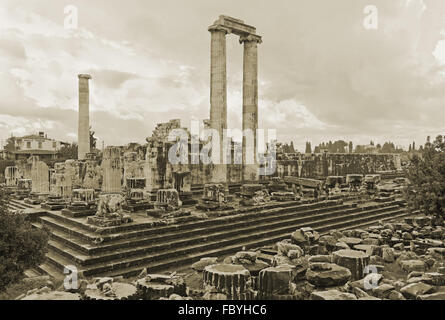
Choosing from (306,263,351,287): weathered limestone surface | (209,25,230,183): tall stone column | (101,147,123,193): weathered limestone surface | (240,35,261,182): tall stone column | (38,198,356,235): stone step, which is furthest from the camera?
(240,35,261,182): tall stone column

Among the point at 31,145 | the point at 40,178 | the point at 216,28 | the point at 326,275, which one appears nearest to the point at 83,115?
the point at 40,178

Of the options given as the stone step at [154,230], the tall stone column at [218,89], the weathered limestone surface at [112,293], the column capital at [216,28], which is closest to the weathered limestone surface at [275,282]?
the weathered limestone surface at [112,293]

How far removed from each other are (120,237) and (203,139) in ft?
37.5

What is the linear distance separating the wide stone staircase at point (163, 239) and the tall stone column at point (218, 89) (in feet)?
16.1

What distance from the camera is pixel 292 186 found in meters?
15.4

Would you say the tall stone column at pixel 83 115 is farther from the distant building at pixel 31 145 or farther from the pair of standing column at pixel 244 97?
the distant building at pixel 31 145

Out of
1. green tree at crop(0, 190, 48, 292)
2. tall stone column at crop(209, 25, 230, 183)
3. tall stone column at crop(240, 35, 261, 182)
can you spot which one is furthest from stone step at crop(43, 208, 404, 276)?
tall stone column at crop(240, 35, 261, 182)

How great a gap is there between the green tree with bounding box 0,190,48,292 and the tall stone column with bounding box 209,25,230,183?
10855mm

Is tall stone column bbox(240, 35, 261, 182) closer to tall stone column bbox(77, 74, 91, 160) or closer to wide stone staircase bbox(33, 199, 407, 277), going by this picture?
wide stone staircase bbox(33, 199, 407, 277)

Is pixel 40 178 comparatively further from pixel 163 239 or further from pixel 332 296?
pixel 332 296

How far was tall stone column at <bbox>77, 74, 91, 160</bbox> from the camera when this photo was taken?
20.2m

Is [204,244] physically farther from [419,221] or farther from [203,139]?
[203,139]
